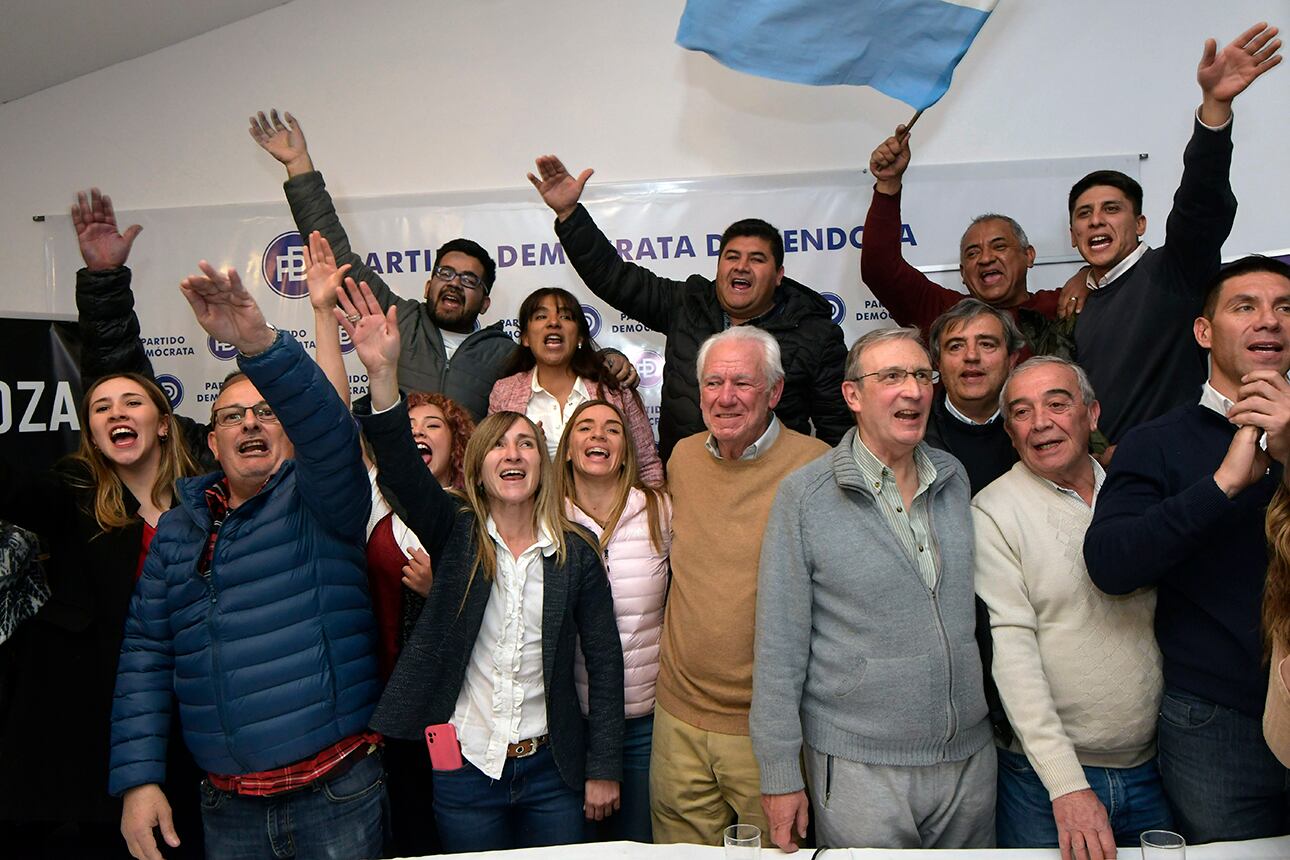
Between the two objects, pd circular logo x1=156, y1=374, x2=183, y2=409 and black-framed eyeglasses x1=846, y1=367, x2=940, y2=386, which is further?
pd circular logo x1=156, y1=374, x2=183, y2=409

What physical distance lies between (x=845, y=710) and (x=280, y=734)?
118 cm

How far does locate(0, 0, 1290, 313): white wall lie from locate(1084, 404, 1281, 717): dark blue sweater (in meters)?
2.52

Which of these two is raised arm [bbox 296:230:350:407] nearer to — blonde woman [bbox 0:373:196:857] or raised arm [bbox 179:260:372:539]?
raised arm [bbox 179:260:372:539]

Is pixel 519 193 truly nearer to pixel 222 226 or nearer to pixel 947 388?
pixel 222 226

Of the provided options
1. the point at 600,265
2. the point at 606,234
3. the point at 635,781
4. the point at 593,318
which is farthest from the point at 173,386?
the point at 635,781

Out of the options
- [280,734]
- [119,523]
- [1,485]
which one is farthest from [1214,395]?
[1,485]

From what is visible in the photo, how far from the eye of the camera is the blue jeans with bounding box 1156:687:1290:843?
1.73m

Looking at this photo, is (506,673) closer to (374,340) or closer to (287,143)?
(374,340)

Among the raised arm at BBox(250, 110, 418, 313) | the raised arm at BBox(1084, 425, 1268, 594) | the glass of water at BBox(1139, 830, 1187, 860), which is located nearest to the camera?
the glass of water at BBox(1139, 830, 1187, 860)

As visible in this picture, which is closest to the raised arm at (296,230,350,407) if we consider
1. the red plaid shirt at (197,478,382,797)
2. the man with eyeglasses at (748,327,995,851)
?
the red plaid shirt at (197,478,382,797)

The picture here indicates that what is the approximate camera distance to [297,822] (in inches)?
74.9

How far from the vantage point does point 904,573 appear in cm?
183

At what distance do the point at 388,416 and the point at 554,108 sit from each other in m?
2.71

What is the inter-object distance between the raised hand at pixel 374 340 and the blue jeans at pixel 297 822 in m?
0.84
